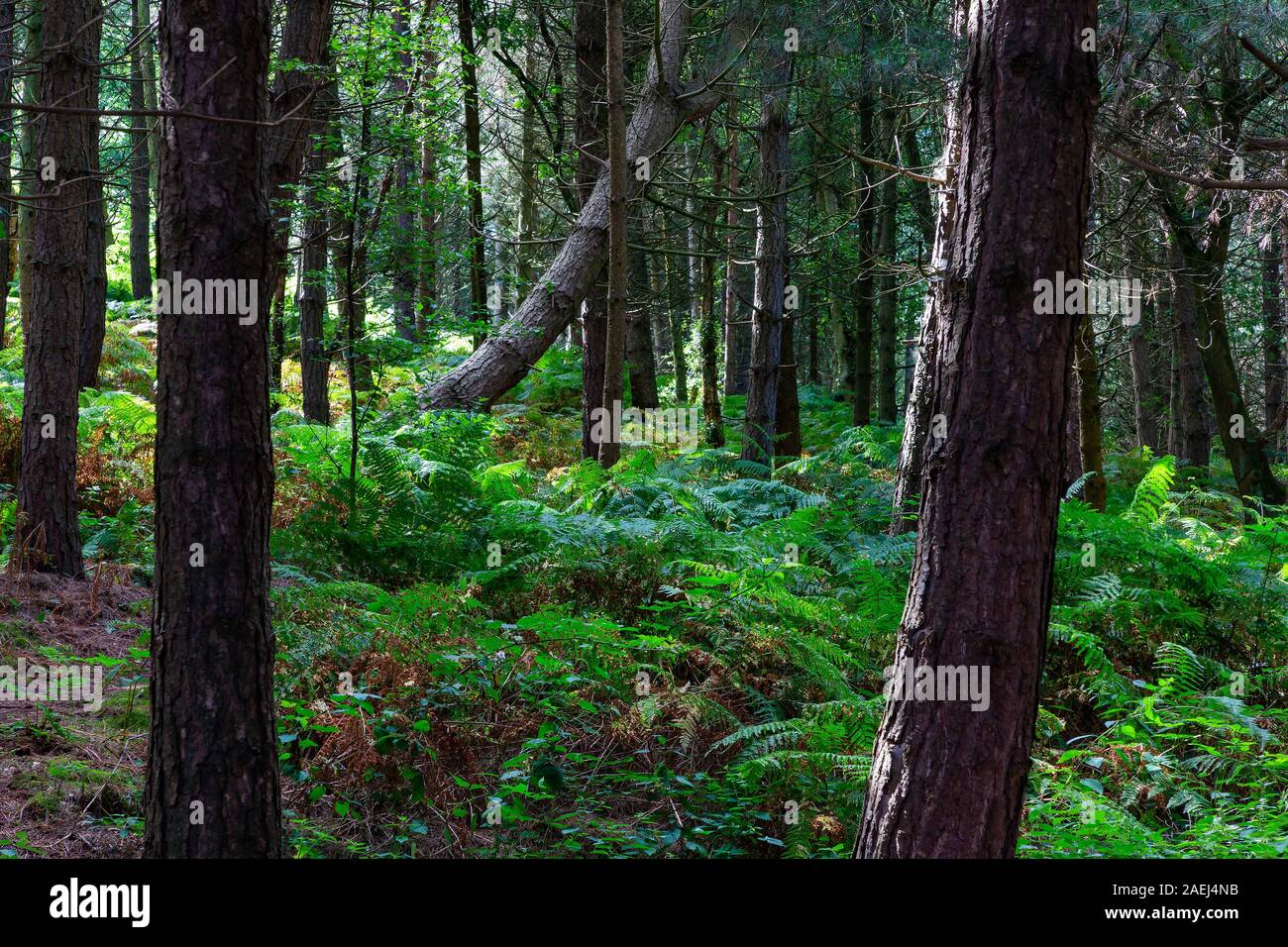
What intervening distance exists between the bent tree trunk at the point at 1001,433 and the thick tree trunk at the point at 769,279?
756 centimetres

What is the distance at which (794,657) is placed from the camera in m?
5.80

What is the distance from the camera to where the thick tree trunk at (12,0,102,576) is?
6.76 metres

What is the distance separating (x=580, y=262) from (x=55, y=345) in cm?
561

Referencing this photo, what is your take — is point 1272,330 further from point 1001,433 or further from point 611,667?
point 1001,433

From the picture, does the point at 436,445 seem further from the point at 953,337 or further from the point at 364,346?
the point at 953,337

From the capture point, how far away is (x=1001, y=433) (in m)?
3.31

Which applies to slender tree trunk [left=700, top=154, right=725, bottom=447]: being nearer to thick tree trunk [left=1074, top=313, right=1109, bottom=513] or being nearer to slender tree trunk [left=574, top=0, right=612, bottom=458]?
slender tree trunk [left=574, top=0, right=612, bottom=458]

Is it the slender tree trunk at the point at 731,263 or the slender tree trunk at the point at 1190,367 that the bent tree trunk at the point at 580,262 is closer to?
the slender tree trunk at the point at 731,263

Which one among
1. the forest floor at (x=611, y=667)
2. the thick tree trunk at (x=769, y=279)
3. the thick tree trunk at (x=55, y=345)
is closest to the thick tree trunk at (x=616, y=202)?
the forest floor at (x=611, y=667)

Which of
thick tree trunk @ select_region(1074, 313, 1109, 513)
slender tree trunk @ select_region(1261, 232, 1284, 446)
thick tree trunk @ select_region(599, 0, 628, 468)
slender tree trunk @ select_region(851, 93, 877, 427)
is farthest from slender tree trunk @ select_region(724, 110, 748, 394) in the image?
slender tree trunk @ select_region(1261, 232, 1284, 446)

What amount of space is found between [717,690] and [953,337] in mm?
2980

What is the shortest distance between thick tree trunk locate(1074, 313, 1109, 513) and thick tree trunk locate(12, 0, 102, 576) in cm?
876

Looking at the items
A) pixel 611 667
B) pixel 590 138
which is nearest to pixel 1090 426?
pixel 590 138
